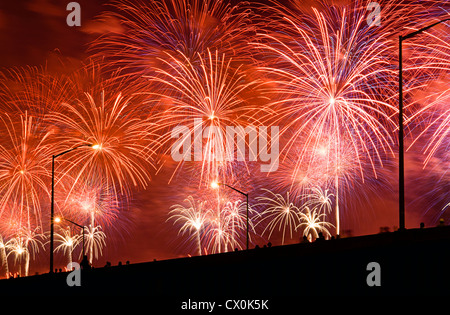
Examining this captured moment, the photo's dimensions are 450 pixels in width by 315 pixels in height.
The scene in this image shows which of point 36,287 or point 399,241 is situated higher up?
point 399,241

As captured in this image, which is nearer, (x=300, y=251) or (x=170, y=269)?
(x=300, y=251)

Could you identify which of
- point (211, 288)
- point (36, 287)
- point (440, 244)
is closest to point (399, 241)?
point (440, 244)

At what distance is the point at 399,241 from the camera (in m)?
18.8

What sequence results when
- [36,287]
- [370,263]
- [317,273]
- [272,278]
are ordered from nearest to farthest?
[370,263] < [317,273] < [272,278] < [36,287]
